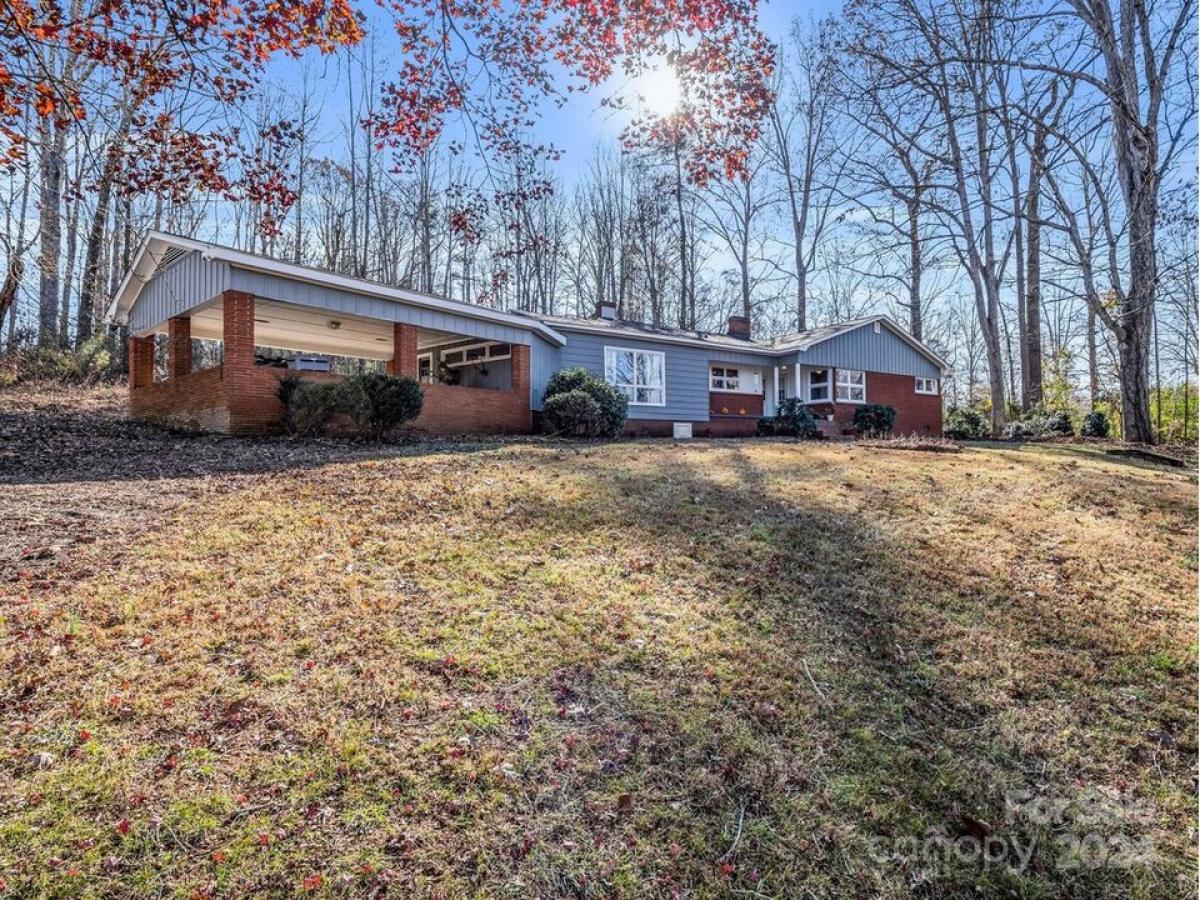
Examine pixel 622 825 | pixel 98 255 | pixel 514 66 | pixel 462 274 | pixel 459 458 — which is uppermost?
pixel 462 274

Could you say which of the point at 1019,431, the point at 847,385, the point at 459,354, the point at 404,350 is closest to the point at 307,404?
the point at 404,350

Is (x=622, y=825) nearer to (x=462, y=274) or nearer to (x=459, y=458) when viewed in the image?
(x=459, y=458)

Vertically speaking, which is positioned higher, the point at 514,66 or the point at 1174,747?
the point at 514,66

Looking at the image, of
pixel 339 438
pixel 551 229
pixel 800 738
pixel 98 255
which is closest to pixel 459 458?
pixel 339 438

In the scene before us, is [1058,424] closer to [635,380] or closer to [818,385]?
[818,385]

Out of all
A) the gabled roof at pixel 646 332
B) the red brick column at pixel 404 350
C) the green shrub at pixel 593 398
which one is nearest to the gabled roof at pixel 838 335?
the gabled roof at pixel 646 332

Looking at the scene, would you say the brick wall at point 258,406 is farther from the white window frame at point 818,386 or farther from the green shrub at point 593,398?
the white window frame at point 818,386

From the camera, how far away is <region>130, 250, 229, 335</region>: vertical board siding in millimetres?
10977

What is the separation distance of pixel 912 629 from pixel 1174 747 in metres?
1.28

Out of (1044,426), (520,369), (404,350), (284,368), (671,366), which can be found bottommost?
(1044,426)

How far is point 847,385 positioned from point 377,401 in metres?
16.3

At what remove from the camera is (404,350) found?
12.5 metres

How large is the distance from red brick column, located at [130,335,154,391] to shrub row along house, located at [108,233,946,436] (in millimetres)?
28

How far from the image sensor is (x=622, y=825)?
2.42 metres
